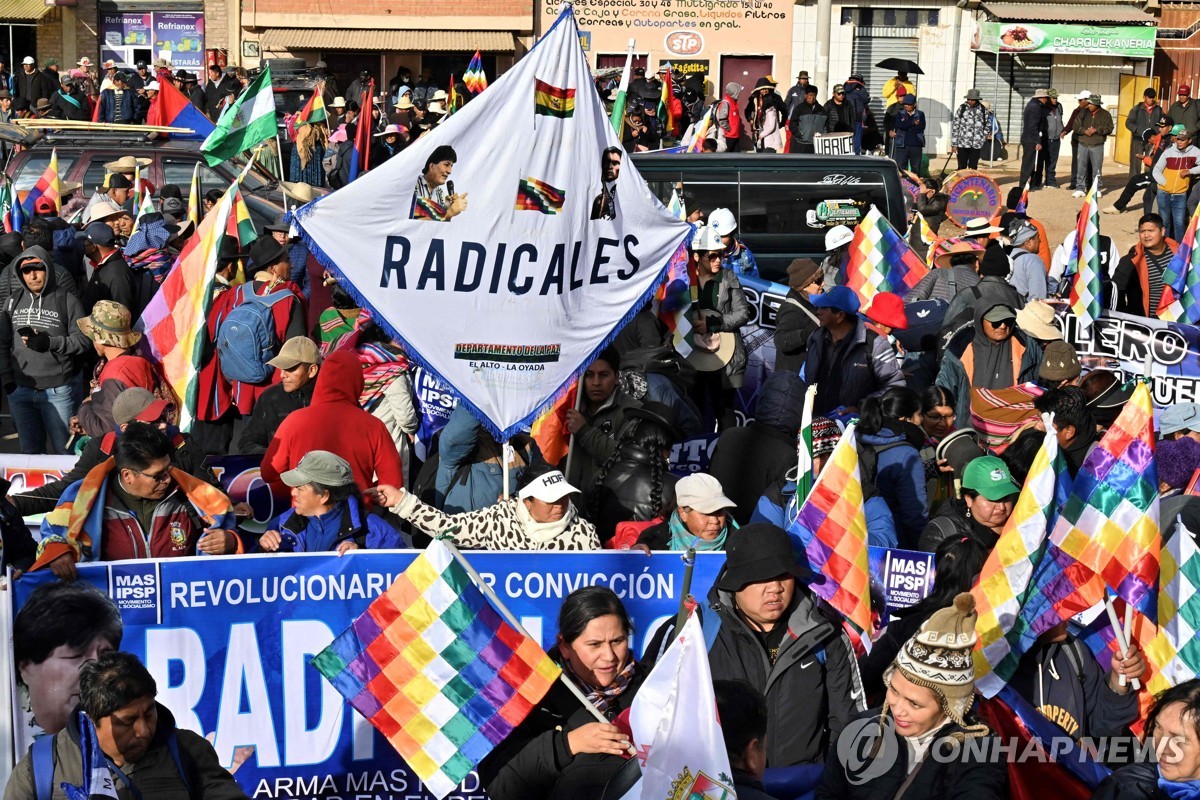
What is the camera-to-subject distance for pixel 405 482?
8.01 meters

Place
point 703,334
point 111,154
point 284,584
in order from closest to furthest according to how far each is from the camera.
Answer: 1. point 284,584
2. point 703,334
3. point 111,154

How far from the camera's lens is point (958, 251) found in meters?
11.4

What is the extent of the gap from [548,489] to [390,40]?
29284 millimetres

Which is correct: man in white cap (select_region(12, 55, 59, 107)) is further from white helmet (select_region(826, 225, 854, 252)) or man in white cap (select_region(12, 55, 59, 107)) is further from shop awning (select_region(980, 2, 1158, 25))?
white helmet (select_region(826, 225, 854, 252))

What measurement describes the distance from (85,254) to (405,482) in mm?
4112

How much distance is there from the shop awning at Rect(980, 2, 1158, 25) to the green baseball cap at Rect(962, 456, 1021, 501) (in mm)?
28503

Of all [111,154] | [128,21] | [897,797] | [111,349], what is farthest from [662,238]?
[128,21]

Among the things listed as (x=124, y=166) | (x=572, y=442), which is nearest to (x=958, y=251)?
(x=572, y=442)

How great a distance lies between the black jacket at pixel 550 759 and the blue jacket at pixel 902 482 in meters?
2.41

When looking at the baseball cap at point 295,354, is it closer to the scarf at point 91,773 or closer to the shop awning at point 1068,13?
the scarf at point 91,773

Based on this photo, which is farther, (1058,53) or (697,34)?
(697,34)

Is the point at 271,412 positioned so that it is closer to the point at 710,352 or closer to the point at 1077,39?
the point at 710,352

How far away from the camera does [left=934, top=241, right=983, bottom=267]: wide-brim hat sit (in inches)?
448

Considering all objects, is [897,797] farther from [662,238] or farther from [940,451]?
[662,238]
